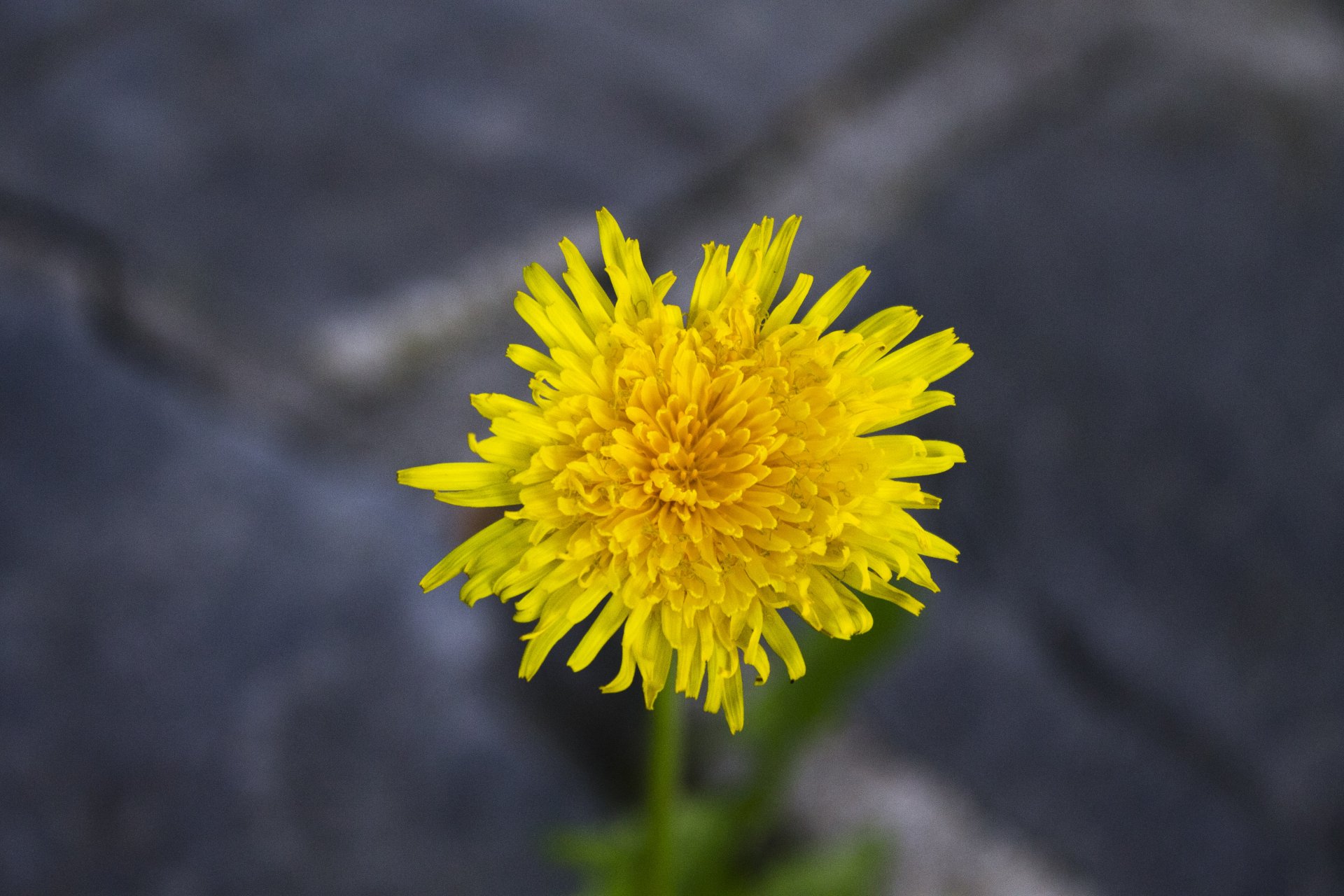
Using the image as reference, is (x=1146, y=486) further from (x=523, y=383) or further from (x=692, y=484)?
(x=692, y=484)

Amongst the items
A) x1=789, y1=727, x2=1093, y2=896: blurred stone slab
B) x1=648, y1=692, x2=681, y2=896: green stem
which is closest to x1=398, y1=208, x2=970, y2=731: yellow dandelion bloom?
x1=648, y1=692, x2=681, y2=896: green stem

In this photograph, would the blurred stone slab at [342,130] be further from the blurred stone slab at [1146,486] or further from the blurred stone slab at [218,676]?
the blurred stone slab at [1146,486]

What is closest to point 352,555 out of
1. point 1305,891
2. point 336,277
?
point 336,277

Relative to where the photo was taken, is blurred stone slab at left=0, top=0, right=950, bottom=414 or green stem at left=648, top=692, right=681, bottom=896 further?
blurred stone slab at left=0, top=0, right=950, bottom=414

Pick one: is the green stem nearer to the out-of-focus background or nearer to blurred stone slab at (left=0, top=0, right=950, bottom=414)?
the out-of-focus background

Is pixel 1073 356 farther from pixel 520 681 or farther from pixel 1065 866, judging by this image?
pixel 520 681

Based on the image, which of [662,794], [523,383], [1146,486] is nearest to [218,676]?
[523,383]
